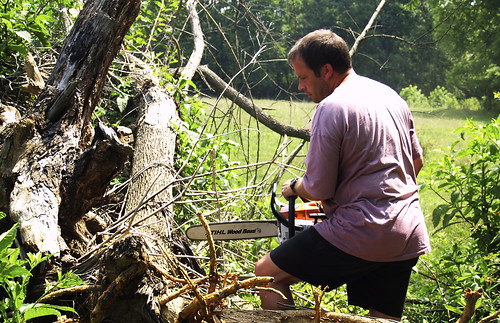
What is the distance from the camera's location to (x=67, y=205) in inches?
116

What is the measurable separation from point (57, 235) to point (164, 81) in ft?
9.87

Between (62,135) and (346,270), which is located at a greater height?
(62,135)

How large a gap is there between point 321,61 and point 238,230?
104 centimetres

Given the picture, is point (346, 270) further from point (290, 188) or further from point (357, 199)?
point (290, 188)

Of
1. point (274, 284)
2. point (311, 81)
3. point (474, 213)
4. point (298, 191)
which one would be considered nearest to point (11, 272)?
point (274, 284)

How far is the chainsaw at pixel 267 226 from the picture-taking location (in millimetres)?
3066

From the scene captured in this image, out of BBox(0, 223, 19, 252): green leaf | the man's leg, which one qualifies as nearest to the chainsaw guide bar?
the man's leg

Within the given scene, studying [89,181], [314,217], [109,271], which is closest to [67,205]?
[89,181]

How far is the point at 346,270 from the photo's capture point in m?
2.59

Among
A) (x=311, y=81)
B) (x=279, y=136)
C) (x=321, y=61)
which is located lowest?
(x=279, y=136)

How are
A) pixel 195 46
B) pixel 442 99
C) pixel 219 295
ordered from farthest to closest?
pixel 442 99, pixel 195 46, pixel 219 295

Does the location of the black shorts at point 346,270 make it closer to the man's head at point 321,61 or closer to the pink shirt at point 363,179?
the pink shirt at point 363,179

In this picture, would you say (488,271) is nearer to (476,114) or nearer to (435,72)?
(476,114)

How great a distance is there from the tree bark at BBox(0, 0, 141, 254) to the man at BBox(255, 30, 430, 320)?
0.95 m
